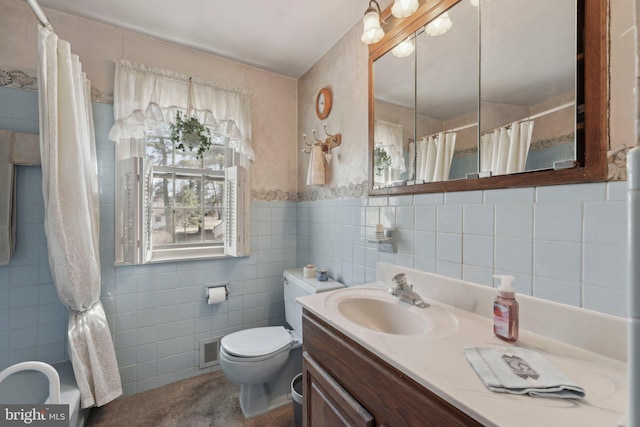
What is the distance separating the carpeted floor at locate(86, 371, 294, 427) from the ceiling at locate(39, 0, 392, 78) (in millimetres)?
2390

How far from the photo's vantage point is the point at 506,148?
0.91 m

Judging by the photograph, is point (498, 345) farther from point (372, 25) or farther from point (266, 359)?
point (372, 25)

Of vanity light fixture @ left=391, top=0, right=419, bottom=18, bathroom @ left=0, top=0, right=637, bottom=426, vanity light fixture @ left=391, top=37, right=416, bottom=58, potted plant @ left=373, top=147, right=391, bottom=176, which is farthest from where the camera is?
potted plant @ left=373, top=147, right=391, bottom=176

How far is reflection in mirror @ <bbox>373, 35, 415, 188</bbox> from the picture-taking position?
1278 mm

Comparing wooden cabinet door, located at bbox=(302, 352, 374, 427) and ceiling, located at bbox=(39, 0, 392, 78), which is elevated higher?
ceiling, located at bbox=(39, 0, 392, 78)

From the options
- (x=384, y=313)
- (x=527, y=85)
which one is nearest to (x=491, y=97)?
(x=527, y=85)

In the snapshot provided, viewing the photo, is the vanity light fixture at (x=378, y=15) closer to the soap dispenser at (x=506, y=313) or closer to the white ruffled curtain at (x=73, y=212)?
the soap dispenser at (x=506, y=313)

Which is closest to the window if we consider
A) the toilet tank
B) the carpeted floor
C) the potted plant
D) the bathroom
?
the bathroom

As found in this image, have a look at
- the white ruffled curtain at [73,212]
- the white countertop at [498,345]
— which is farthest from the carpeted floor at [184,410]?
the white countertop at [498,345]

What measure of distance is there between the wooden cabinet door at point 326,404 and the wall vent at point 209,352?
117 cm

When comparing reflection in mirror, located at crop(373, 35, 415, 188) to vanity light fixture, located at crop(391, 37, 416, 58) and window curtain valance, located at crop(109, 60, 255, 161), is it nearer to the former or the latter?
vanity light fixture, located at crop(391, 37, 416, 58)

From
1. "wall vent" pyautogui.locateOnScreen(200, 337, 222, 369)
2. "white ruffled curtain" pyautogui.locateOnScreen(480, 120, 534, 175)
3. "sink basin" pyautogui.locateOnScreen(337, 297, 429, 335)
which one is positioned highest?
"white ruffled curtain" pyautogui.locateOnScreen(480, 120, 534, 175)

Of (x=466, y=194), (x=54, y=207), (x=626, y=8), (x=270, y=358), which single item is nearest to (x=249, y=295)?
(x=270, y=358)

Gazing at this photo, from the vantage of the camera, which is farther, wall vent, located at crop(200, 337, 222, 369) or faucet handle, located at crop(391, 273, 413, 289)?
wall vent, located at crop(200, 337, 222, 369)
